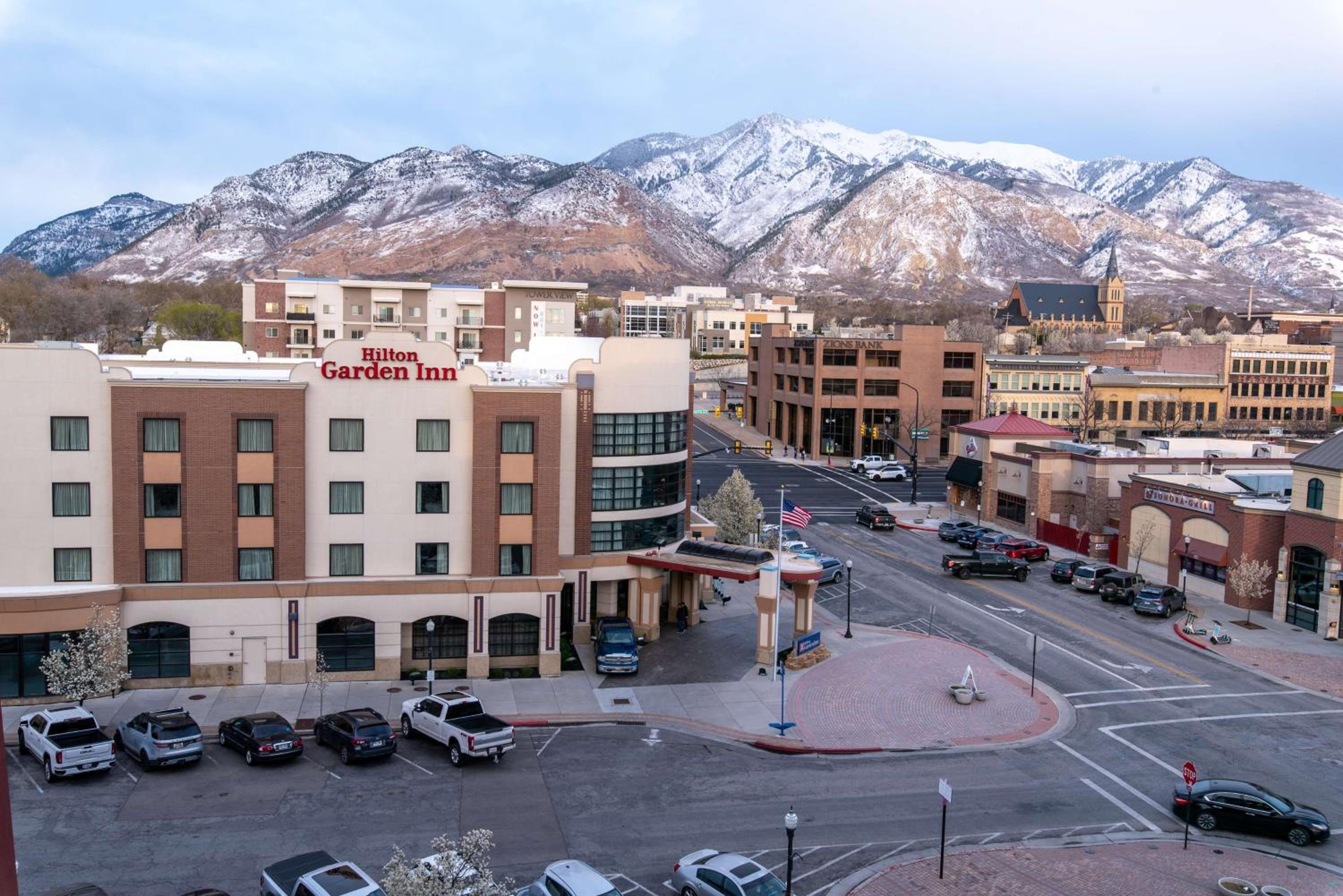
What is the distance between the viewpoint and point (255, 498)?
3719 centimetres

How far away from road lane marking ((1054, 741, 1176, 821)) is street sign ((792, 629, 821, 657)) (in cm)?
1044

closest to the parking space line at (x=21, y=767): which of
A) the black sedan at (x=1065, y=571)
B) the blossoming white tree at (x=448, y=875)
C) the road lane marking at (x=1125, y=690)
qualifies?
the blossoming white tree at (x=448, y=875)

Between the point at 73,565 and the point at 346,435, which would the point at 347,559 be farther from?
the point at 73,565

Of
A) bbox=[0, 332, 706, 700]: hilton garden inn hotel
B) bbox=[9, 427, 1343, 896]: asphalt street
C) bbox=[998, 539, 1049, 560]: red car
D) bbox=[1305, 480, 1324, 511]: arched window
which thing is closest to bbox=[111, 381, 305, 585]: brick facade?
bbox=[0, 332, 706, 700]: hilton garden inn hotel

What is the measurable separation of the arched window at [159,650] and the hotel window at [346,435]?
803cm

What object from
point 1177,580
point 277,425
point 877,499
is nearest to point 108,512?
point 277,425

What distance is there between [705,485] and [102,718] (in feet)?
188

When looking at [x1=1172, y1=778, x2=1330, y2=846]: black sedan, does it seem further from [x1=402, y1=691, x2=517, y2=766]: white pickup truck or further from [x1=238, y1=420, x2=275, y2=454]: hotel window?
[x1=238, y1=420, x2=275, y2=454]: hotel window

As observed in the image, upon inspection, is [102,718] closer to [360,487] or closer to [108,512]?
[108,512]

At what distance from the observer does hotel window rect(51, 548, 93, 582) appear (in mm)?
35688

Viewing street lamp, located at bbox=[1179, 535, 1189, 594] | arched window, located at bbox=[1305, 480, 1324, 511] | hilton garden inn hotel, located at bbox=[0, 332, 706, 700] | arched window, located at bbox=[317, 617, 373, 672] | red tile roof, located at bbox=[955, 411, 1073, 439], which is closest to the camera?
hilton garden inn hotel, located at bbox=[0, 332, 706, 700]

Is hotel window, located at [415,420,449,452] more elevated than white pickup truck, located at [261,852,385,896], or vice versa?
hotel window, located at [415,420,449,452]

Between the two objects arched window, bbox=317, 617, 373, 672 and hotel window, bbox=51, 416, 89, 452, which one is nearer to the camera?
hotel window, bbox=51, 416, 89, 452

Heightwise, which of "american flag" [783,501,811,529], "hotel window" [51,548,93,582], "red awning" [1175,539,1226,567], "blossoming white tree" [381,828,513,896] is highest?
"american flag" [783,501,811,529]
